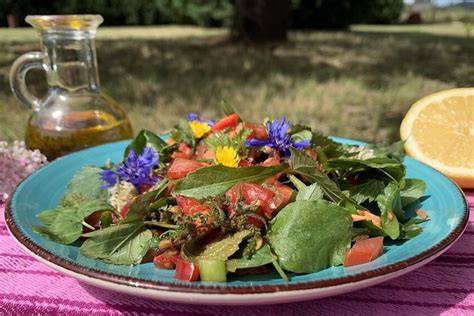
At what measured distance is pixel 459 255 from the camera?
1058mm

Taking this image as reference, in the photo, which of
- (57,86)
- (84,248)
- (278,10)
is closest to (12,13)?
(278,10)

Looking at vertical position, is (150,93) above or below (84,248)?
below

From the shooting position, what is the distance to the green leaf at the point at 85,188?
3.93ft

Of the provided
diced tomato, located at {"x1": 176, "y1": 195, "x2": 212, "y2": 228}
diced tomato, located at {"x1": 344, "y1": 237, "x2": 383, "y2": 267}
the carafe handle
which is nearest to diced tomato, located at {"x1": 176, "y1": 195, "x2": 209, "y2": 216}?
diced tomato, located at {"x1": 176, "y1": 195, "x2": 212, "y2": 228}

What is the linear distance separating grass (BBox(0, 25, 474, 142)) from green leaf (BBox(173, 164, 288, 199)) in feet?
9.73

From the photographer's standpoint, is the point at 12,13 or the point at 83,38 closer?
the point at 83,38

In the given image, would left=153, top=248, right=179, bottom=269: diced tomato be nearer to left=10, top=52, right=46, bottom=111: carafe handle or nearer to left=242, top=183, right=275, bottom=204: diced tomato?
left=242, top=183, right=275, bottom=204: diced tomato

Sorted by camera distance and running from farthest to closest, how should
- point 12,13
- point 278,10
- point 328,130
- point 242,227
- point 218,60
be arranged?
point 12,13 < point 278,10 < point 218,60 < point 328,130 < point 242,227

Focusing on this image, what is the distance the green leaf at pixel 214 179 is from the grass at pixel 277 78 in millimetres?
2967

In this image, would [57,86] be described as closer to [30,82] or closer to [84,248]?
[84,248]

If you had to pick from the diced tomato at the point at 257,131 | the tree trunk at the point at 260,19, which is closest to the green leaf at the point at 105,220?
the diced tomato at the point at 257,131

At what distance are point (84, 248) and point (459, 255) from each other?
2.19ft

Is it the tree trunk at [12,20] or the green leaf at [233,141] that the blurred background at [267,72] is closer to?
the tree trunk at [12,20]

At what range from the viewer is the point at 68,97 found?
1.65 m
